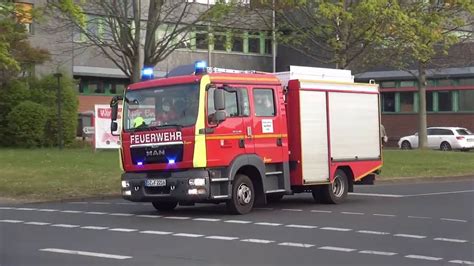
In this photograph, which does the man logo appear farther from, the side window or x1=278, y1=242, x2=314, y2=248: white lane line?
x1=278, y1=242, x2=314, y2=248: white lane line

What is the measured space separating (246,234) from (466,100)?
44925mm

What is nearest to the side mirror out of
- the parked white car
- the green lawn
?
the green lawn

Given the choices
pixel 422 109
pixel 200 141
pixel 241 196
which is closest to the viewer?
pixel 200 141

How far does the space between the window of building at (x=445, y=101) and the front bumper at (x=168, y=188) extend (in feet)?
143

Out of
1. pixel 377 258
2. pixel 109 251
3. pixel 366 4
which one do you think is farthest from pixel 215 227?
pixel 366 4

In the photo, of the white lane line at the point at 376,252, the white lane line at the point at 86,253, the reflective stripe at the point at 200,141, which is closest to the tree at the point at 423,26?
the reflective stripe at the point at 200,141

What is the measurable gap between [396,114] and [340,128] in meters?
41.9

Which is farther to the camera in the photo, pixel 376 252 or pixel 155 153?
pixel 155 153

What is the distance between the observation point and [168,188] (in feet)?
46.1

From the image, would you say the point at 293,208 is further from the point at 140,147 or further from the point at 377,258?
the point at 377,258

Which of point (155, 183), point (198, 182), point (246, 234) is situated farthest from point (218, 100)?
point (246, 234)

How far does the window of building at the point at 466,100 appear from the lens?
52.9 meters

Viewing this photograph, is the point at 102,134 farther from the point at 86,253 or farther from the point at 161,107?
the point at 86,253

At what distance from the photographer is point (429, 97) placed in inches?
2194
